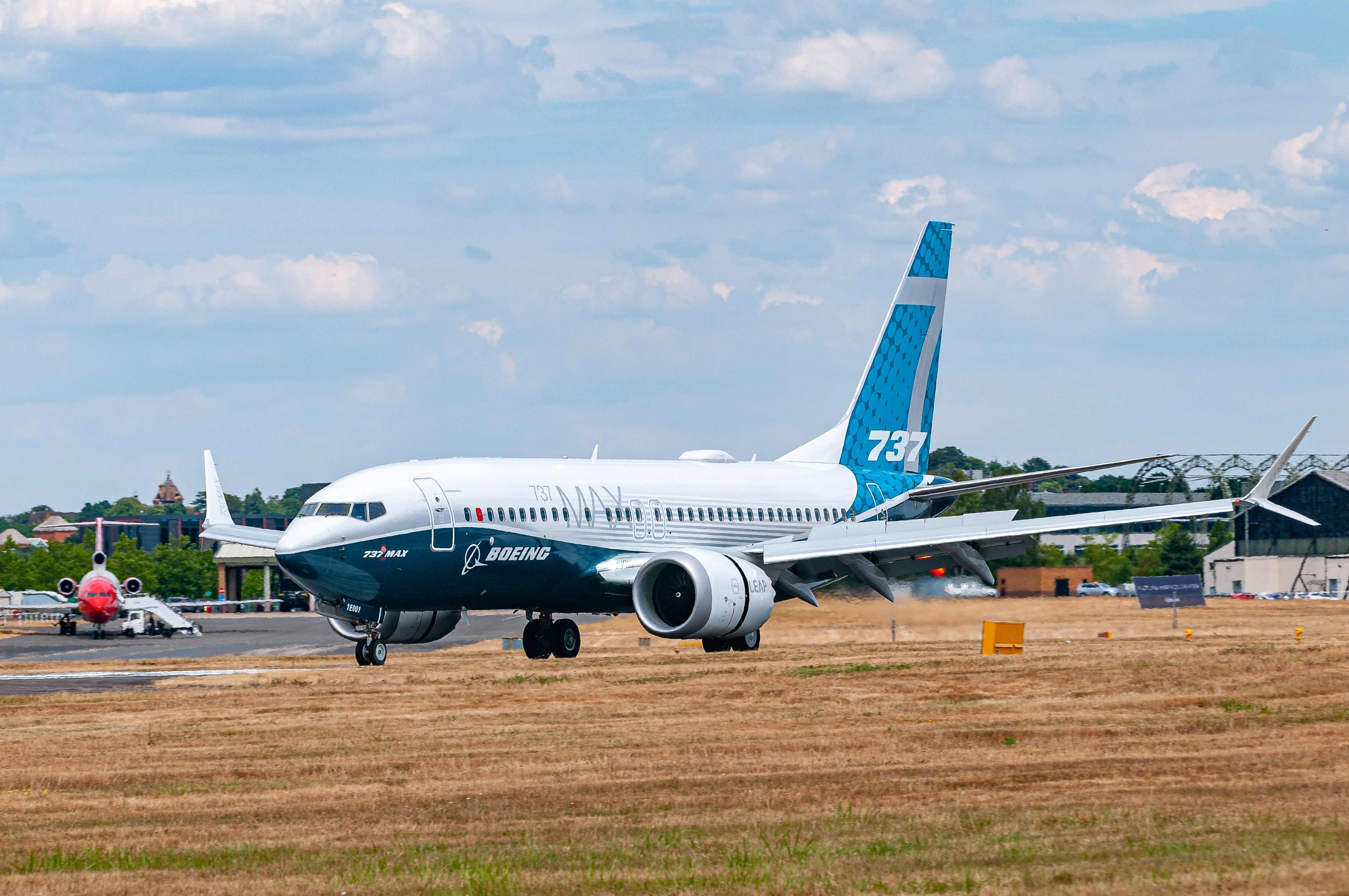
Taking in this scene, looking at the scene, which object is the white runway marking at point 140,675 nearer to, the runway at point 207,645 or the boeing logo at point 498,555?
the runway at point 207,645

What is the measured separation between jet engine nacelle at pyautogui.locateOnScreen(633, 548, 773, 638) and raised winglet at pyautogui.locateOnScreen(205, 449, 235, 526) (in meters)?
10.7

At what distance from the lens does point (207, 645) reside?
198 feet

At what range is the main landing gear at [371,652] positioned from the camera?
3669cm

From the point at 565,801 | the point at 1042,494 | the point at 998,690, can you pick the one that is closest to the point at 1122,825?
the point at 565,801

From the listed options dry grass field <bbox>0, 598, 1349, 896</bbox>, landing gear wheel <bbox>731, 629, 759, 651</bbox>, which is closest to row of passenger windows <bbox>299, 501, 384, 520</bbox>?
dry grass field <bbox>0, 598, 1349, 896</bbox>

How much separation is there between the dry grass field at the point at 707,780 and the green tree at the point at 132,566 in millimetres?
108964

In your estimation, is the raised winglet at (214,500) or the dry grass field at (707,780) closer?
the dry grass field at (707,780)

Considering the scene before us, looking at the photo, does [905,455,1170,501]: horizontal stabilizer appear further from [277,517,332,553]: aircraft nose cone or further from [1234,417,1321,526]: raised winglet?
[277,517,332,553]: aircraft nose cone

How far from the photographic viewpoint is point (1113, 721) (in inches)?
838

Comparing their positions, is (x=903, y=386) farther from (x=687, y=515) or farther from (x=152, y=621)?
(x=152, y=621)

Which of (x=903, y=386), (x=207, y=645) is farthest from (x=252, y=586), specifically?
(x=903, y=386)

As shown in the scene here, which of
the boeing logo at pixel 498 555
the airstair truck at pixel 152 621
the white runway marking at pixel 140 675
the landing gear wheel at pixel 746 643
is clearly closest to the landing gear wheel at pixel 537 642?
the boeing logo at pixel 498 555

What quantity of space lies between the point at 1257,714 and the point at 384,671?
58.5 feet

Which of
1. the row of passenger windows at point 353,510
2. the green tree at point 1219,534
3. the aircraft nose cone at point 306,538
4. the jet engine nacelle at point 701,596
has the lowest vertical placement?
the jet engine nacelle at point 701,596
